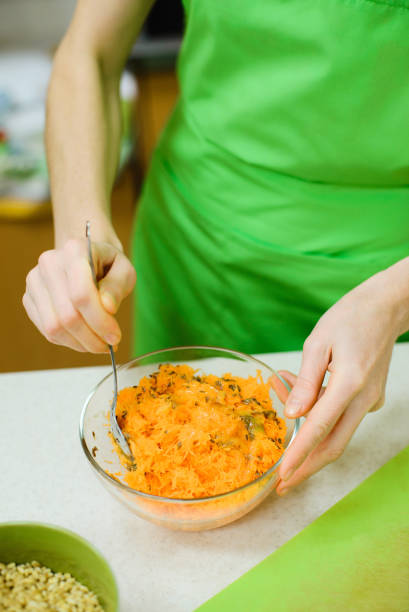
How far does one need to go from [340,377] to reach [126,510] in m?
0.37

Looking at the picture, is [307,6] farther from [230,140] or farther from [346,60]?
[230,140]

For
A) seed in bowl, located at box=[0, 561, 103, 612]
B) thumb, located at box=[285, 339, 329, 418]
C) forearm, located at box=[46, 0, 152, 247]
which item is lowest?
seed in bowl, located at box=[0, 561, 103, 612]

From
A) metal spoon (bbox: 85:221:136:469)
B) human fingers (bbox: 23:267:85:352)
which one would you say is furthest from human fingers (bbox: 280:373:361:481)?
human fingers (bbox: 23:267:85:352)

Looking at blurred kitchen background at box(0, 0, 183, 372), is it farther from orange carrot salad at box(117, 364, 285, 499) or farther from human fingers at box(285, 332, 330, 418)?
human fingers at box(285, 332, 330, 418)

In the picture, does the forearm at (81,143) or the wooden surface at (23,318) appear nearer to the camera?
the forearm at (81,143)

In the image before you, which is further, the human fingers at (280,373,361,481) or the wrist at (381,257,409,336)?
→ the wrist at (381,257,409,336)

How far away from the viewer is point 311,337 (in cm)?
83

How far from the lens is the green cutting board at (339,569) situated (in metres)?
0.70

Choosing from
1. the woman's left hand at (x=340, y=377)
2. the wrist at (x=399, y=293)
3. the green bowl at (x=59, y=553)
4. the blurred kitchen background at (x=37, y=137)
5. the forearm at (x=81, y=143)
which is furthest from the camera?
the blurred kitchen background at (x=37, y=137)

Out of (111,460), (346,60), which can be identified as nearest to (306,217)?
(346,60)

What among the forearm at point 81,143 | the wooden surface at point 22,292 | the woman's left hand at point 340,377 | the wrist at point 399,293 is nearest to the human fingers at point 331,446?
the woman's left hand at point 340,377

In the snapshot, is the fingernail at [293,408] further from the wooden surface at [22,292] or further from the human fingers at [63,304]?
the wooden surface at [22,292]

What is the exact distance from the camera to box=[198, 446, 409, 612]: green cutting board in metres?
0.70

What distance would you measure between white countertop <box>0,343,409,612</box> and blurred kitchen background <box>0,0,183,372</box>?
1.34 metres
